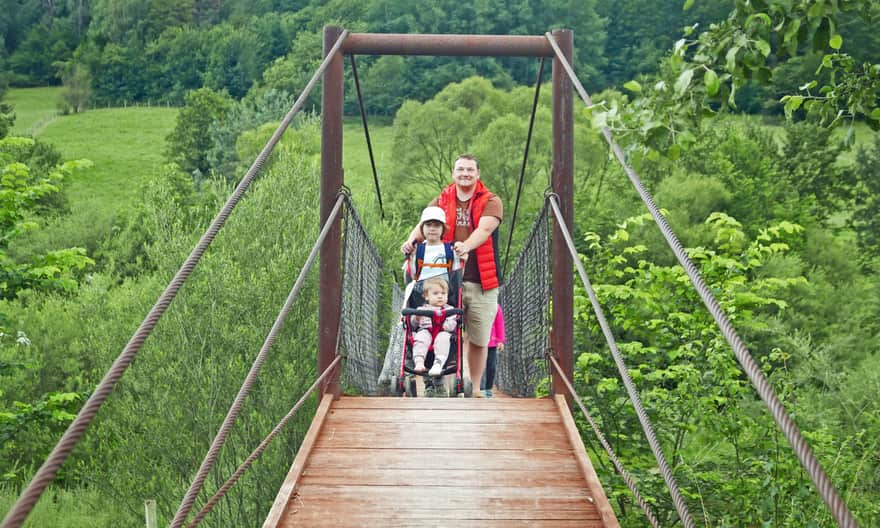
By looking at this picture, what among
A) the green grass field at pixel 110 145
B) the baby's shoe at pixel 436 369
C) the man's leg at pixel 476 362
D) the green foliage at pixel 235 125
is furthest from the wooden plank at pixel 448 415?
the green foliage at pixel 235 125

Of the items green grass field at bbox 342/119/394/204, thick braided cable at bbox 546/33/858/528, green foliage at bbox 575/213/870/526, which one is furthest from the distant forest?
thick braided cable at bbox 546/33/858/528

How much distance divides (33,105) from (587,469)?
51.6 metres

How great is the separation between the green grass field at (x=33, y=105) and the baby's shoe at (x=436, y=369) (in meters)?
45.4

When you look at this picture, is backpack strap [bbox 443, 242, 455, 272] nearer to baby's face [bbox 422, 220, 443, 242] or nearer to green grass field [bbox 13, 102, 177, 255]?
baby's face [bbox 422, 220, 443, 242]

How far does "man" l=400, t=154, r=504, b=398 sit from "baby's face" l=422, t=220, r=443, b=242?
3.6 inches

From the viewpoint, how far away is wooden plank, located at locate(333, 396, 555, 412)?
317 centimetres

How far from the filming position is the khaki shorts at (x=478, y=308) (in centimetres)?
418

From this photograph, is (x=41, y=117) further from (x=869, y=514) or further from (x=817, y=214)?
(x=869, y=514)

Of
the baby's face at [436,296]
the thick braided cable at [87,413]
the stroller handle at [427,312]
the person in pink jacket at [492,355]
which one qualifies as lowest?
the person in pink jacket at [492,355]

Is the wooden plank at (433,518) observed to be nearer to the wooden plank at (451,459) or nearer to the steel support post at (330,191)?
the wooden plank at (451,459)

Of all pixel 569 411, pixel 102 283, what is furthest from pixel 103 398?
pixel 102 283

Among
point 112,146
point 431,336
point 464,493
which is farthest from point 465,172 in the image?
point 112,146

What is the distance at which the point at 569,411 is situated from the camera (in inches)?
120

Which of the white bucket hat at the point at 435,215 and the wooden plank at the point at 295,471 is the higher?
the white bucket hat at the point at 435,215
